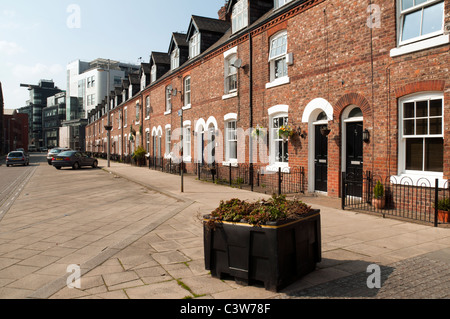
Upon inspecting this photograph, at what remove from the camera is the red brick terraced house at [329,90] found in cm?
830

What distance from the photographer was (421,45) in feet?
26.9

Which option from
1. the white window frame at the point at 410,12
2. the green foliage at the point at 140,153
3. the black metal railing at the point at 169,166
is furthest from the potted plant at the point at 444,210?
the green foliage at the point at 140,153

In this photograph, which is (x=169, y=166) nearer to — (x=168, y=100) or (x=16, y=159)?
(x=168, y=100)

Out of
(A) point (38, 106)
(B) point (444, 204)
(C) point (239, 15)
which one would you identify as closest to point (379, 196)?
(B) point (444, 204)

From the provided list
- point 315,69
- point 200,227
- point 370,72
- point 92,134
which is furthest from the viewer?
point 92,134

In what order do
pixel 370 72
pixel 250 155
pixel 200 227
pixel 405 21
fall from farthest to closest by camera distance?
pixel 250 155, pixel 370 72, pixel 405 21, pixel 200 227

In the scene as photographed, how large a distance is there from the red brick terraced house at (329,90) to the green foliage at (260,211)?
5.18 meters

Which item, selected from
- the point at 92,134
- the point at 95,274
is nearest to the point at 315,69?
the point at 95,274

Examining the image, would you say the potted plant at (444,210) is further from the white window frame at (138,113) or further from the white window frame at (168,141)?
the white window frame at (138,113)

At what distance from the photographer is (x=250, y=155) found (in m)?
15.0

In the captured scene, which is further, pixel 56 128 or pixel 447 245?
pixel 56 128

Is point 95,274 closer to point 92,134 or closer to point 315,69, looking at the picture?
point 315,69

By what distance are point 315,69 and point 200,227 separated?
6.89 meters

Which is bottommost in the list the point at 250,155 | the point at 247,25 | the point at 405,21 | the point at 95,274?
the point at 95,274
